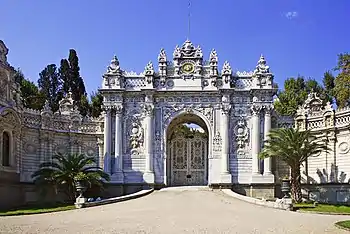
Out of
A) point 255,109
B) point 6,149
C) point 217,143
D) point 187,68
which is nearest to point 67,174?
point 6,149

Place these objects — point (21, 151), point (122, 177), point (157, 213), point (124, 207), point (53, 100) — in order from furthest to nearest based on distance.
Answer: point (53, 100), point (122, 177), point (21, 151), point (124, 207), point (157, 213)

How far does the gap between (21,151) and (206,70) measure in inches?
623

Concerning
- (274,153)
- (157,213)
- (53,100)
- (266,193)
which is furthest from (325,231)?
(53,100)

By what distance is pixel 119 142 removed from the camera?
130 ft

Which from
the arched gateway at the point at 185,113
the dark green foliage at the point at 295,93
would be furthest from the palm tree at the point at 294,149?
the dark green foliage at the point at 295,93

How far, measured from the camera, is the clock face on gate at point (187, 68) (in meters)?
40.6

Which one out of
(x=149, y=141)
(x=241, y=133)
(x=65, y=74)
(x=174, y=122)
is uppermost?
(x=65, y=74)

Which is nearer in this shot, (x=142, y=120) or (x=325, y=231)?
(x=325, y=231)

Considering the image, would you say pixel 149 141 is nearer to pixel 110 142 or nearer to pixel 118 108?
pixel 110 142

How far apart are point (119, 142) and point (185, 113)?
5806mm

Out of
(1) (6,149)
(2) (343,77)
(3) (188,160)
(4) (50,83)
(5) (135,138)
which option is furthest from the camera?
(4) (50,83)

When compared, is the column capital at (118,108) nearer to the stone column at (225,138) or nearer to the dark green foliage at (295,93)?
the stone column at (225,138)

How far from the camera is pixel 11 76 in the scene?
34656mm

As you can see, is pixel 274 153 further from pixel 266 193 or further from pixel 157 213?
pixel 157 213
